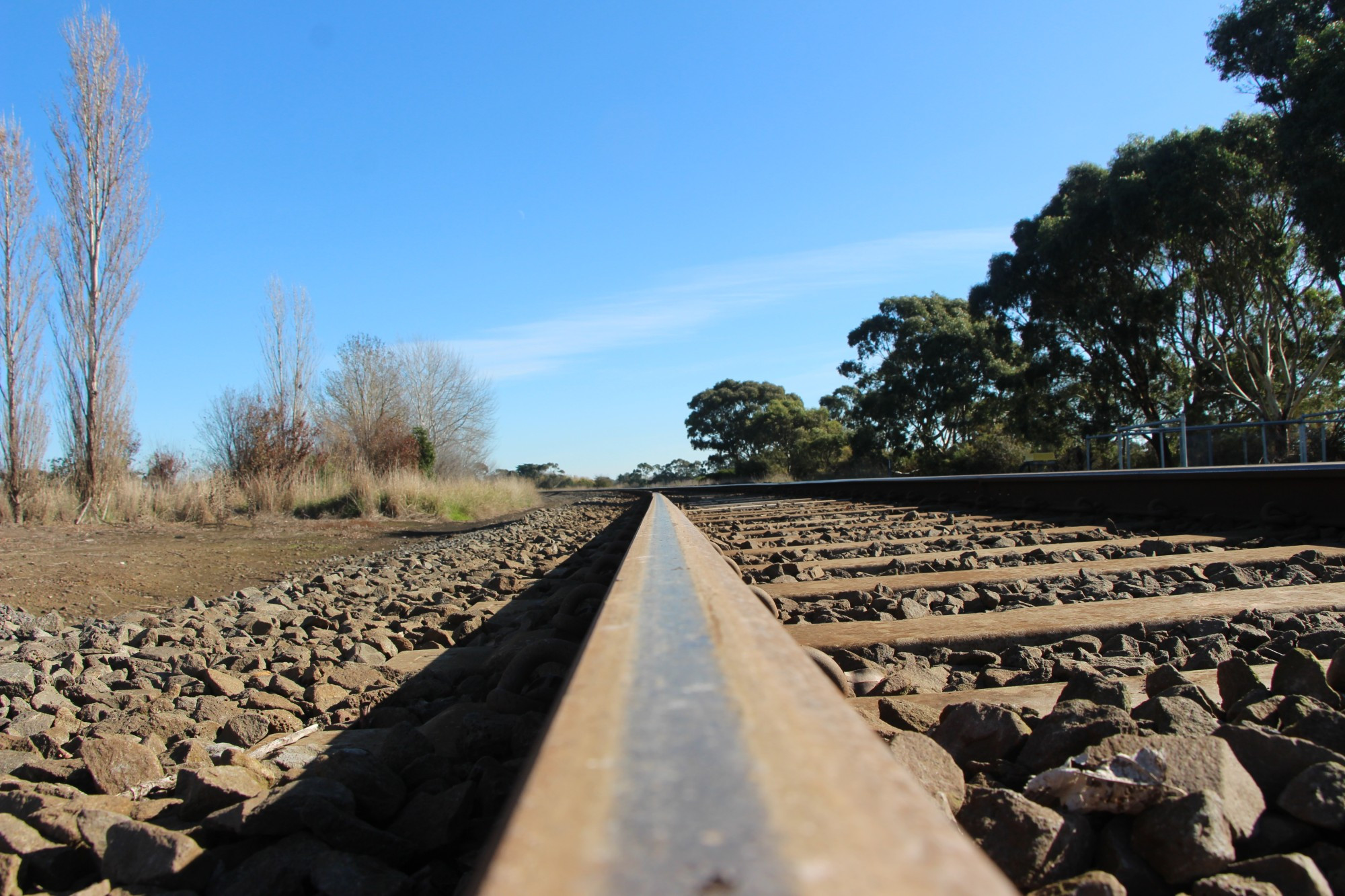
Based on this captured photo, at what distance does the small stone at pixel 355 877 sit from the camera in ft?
3.37

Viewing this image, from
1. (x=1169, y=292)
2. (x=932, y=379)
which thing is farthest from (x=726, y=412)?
(x=1169, y=292)

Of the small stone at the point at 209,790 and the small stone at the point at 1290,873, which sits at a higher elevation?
the small stone at the point at 1290,873

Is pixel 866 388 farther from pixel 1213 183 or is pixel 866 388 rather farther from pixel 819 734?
pixel 819 734

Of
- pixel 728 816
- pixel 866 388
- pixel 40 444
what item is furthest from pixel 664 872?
pixel 866 388

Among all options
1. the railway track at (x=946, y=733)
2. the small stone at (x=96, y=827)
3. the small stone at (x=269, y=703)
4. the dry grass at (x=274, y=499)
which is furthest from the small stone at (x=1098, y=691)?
the dry grass at (x=274, y=499)

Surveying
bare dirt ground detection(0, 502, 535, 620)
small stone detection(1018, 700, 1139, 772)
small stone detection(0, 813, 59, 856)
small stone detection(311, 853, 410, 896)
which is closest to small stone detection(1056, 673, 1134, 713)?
small stone detection(1018, 700, 1139, 772)

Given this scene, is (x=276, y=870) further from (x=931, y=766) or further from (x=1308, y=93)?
(x=1308, y=93)

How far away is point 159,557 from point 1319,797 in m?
8.89

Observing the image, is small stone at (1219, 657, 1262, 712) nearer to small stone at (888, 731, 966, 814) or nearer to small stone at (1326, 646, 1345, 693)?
small stone at (1326, 646, 1345, 693)

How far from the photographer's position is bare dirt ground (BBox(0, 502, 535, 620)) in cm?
539

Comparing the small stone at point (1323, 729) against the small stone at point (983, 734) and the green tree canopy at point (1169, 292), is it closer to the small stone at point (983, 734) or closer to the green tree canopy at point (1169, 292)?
the small stone at point (983, 734)

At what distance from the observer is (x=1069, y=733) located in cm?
120

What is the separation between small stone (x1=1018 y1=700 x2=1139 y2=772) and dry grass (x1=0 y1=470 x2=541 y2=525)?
534 inches

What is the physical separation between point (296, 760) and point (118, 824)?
485mm
